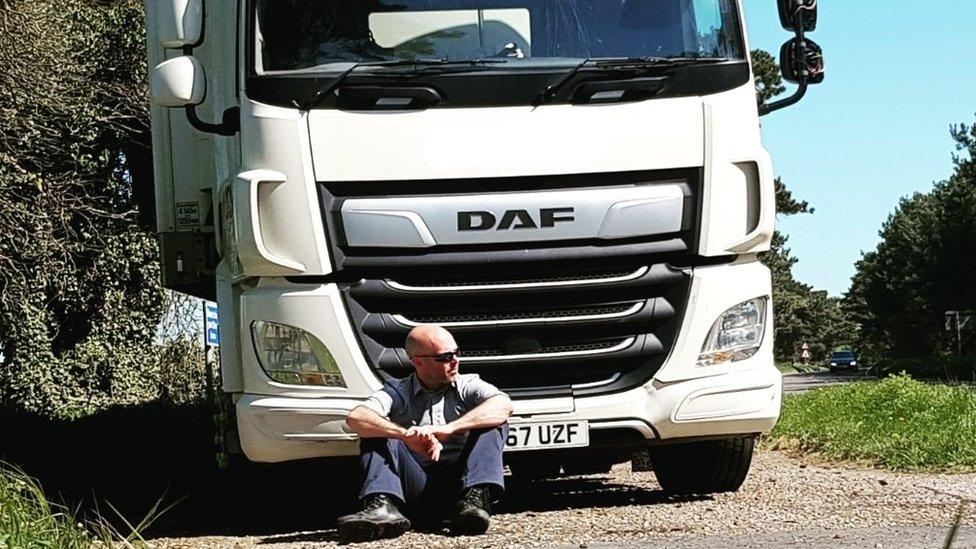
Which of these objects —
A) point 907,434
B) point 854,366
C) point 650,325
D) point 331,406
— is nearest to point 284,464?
point 331,406

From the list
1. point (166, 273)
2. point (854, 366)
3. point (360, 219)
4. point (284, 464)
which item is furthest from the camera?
point (854, 366)

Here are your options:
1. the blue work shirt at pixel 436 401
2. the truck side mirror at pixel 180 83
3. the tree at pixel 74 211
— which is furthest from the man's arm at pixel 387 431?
the tree at pixel 74 211

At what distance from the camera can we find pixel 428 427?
7660 mm

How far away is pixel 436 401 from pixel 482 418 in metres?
0.33

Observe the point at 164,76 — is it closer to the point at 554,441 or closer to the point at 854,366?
the point at 554,441

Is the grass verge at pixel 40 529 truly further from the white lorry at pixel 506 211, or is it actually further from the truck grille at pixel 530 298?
the truck grille at pixel 530 298

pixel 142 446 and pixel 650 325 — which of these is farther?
pixel 142 446

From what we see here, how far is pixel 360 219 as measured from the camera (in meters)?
7.71

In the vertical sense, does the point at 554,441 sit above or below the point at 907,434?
above

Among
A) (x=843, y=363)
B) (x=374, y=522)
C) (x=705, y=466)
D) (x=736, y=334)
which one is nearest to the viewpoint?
(x=374, y=522)

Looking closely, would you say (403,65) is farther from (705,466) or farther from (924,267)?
(924,267)

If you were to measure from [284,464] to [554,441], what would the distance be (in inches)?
57.1

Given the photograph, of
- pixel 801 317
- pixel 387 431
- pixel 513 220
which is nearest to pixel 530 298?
pixel 513 220

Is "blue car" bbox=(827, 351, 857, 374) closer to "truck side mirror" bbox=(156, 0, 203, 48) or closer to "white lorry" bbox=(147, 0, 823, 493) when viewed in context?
"white lorry" bbox=(147, 0, 823, 493)
